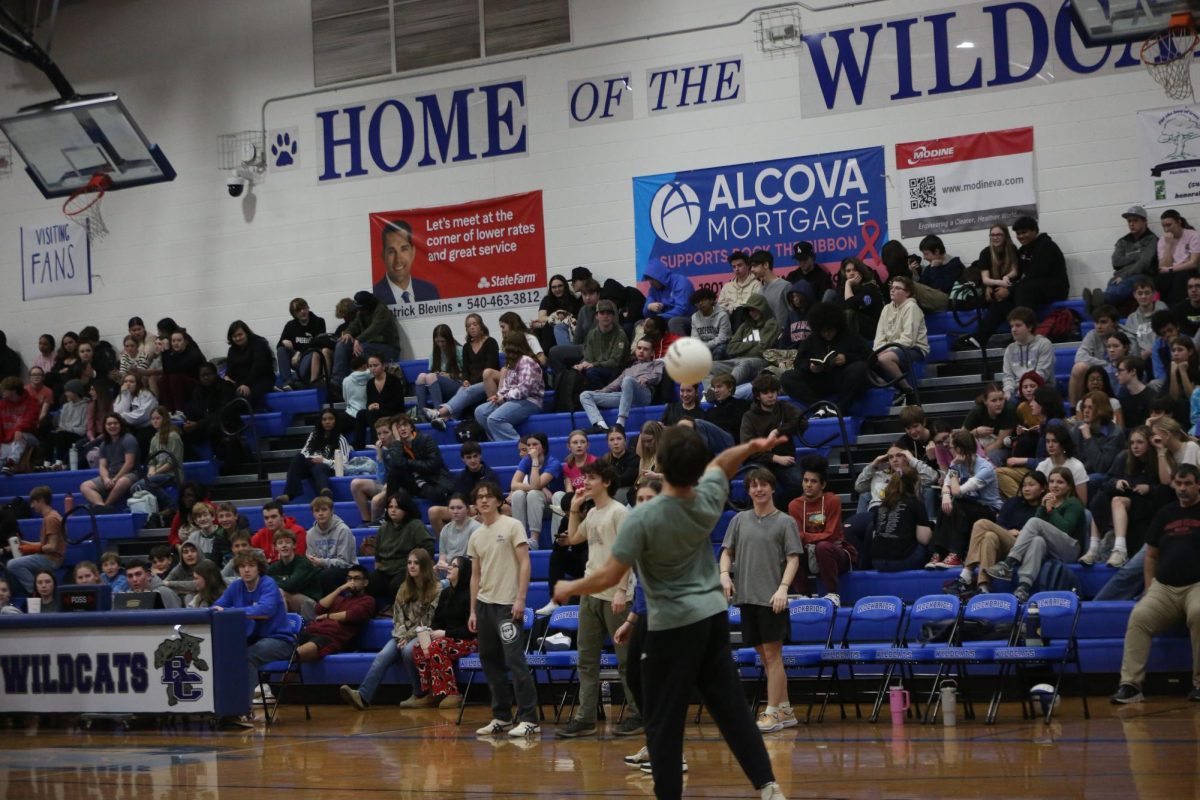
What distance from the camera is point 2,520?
15508 mm

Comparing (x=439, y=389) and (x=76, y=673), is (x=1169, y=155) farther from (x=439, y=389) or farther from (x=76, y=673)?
(x=76, y=673)

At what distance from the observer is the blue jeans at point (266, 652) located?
455 inches

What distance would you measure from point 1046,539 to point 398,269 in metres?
9.85

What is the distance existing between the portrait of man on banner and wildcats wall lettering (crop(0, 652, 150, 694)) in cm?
757

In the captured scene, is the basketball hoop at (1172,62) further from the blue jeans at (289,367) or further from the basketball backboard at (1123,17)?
the blue jeans at (289,367)

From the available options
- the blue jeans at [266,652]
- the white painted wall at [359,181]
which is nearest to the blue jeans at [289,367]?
the white painted wall at [359,181]

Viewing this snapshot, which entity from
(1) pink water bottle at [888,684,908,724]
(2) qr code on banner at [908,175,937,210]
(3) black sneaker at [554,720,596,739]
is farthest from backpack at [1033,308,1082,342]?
(3) black sneaker at [554,720,596,739]

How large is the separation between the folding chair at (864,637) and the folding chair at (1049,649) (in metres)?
0.78

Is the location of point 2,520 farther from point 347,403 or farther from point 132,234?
point 132,234

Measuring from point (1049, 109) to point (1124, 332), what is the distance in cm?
316

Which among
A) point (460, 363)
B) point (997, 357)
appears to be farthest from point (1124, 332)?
point (460, 363)

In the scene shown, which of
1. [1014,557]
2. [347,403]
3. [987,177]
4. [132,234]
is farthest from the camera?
[132,234]

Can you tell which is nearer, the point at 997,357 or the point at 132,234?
the point at 997,357

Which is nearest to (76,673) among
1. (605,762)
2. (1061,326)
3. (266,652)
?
(266,652)
